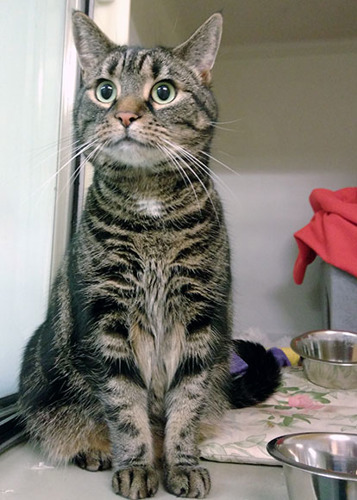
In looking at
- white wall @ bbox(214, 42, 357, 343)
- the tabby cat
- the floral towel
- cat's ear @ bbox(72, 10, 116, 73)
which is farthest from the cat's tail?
white wall @ bbox(214, 42, 357, 343)

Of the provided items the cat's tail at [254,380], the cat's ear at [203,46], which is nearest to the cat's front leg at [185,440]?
the cat's tail at [254,380]

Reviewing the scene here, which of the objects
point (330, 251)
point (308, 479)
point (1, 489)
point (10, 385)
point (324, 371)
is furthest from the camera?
point (330, 251)

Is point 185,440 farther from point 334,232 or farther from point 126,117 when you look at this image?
point 334,232

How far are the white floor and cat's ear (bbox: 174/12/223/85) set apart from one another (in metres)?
0.89

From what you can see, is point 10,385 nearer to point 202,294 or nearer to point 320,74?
point 202,294

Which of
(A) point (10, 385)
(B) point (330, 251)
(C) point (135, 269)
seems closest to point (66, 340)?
(C) point (135, 269)

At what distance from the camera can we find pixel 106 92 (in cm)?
97

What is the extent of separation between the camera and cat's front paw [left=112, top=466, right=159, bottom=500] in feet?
2.67

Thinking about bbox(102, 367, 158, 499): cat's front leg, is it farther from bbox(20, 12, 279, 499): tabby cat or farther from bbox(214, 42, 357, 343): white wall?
bbox(214, 42, 357, 343): white wall

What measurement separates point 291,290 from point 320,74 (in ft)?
4.32

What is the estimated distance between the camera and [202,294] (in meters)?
0.93

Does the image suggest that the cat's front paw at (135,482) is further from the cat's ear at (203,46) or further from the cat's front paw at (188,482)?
the cat's ear at (203,46)

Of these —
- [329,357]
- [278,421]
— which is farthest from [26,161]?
[329,357]

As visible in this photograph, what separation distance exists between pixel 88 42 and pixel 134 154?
1.19 feet
